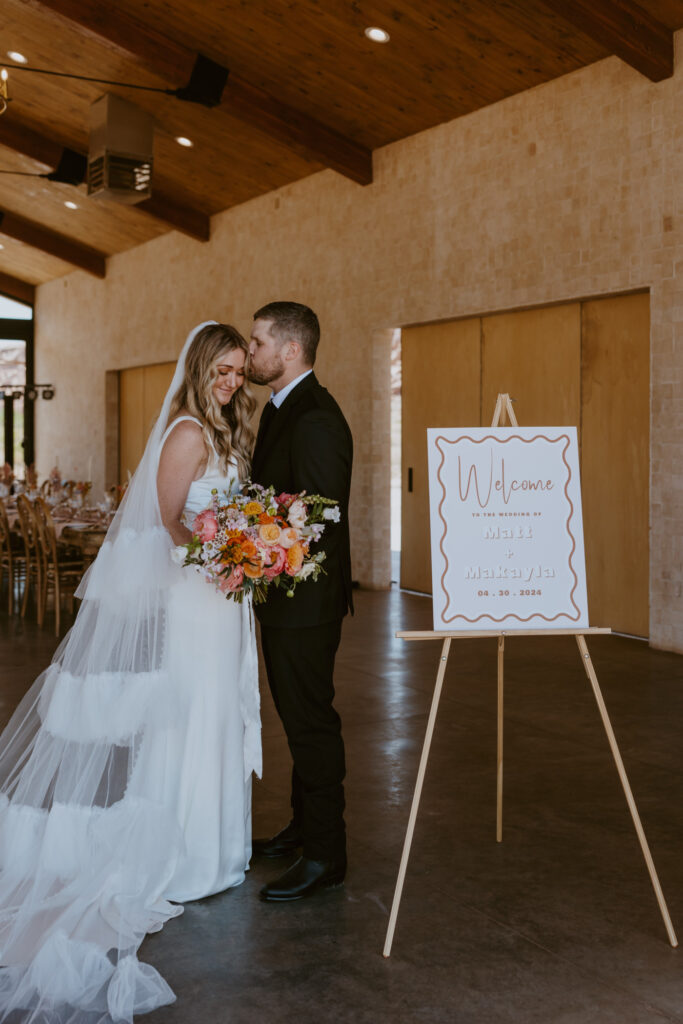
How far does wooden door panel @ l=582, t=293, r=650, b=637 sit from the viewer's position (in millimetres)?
7340

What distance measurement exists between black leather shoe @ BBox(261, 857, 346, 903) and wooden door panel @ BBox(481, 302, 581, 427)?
17.8ft

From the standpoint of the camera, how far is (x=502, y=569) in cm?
288

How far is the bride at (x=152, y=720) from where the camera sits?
291 centimetres

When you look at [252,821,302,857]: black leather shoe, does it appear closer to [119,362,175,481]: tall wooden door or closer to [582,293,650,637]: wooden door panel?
[582,293,650,637]: wooden door panel

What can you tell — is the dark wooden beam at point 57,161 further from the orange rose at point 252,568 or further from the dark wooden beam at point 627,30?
the orange rose at point 252,568

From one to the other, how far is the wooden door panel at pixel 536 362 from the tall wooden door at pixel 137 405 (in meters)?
6.47

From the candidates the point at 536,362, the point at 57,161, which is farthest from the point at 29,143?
the point at 536,362

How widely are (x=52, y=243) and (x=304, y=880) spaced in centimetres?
1432

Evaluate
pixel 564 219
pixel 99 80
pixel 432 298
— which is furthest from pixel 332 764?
pixel 99 80

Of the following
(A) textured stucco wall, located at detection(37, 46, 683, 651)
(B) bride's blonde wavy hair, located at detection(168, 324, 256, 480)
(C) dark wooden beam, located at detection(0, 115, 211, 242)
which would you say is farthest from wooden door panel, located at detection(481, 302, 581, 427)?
(C) dark wooden beam, located at detection(0, 115, 211, 242)

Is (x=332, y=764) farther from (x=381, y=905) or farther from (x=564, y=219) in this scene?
(x=564, y=219)

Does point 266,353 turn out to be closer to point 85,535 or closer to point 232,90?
point 85,535

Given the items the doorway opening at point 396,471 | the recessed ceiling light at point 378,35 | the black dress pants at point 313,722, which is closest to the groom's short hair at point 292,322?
the black dress pants at point 313,722

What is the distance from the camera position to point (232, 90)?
903cm
